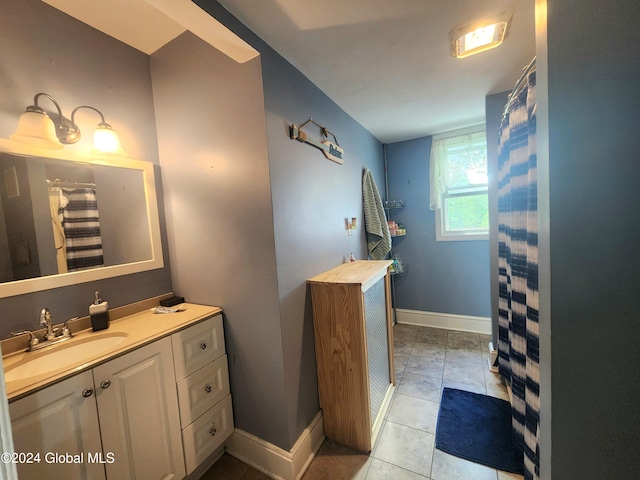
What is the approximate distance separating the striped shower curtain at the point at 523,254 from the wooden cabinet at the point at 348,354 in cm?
75

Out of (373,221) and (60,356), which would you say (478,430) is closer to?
(373,221)

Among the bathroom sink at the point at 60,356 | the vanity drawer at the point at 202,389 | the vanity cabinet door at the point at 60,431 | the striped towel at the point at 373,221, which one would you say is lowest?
the vanity drawer at the point at 202,389

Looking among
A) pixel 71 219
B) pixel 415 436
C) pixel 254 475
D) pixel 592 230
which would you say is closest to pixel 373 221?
pixel 415 436

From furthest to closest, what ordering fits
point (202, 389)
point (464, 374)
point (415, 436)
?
1. point (464, 374)
2. point (415, 436)
3. point (202, 389)

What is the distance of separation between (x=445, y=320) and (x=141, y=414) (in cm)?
304

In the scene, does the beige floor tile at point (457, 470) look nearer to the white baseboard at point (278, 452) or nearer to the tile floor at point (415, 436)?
the tile floor at point (415, 436)

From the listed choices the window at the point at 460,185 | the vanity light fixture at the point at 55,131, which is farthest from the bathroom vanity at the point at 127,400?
the window at the point at 460,185

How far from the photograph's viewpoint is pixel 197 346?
130cm

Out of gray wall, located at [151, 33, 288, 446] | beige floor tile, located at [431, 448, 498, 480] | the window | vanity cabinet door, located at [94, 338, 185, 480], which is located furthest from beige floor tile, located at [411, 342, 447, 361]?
vanity cabinet door, located at [94, 338, 185, 480]

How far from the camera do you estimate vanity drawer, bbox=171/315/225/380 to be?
121 centimetres

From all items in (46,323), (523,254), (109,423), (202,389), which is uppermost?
(523,254)

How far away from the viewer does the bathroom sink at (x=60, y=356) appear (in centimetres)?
95

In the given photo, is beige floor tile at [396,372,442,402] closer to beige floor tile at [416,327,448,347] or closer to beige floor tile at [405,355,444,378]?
beige floor tile at [405,355,444,378]

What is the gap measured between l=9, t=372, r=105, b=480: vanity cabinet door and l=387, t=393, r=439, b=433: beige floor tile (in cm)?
162
